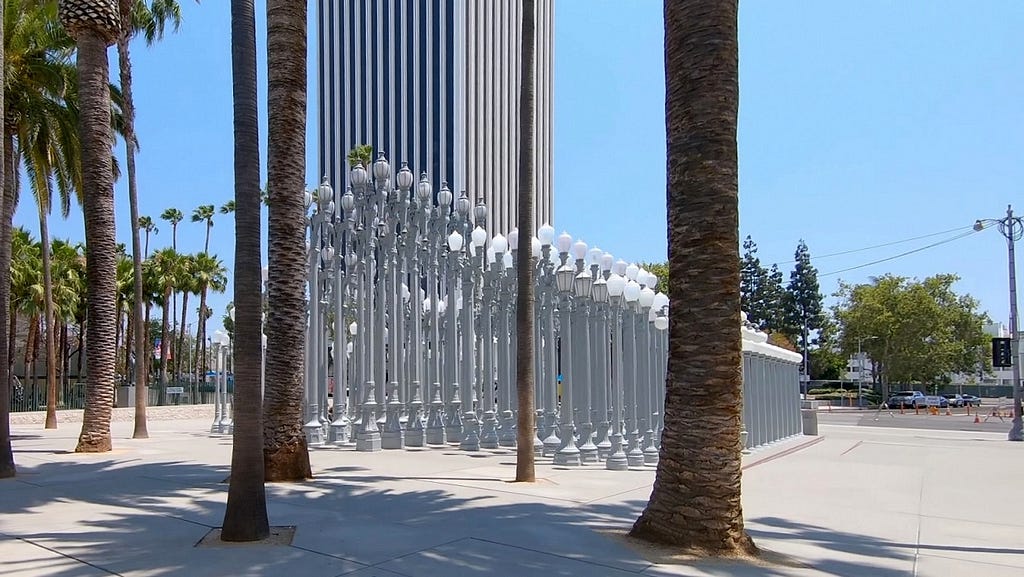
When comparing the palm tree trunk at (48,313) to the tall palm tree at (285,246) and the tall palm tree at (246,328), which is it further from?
the tall palm tree at (246,328)

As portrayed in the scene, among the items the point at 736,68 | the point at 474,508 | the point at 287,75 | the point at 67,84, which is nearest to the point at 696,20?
the point at 736,68

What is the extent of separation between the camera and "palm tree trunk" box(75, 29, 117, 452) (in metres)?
16.2

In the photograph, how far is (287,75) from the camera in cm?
1230

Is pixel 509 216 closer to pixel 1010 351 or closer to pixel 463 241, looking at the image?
pixel 1010 351

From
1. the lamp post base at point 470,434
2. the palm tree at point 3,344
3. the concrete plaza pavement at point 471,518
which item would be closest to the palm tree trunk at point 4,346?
the palm tree at point 3,344

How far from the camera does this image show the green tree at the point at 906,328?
200 feet

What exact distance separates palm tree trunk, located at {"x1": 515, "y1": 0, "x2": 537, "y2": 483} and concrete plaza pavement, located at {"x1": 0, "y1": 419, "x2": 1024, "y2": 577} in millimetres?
631

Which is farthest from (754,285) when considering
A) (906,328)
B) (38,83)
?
(38,83)

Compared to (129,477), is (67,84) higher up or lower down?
higher up

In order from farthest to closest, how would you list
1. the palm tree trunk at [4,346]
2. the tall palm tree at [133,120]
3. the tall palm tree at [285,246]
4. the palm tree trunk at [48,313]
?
the palm tree trunk at [48,313] → the tall palm tree at [133,120] → the palm tree trunk at [4,346] → the tall palm tree at [285,246]

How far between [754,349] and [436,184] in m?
56.2

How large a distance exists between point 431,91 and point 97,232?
185ft

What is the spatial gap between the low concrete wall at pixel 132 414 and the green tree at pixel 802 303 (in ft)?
206

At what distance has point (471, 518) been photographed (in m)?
9.12
